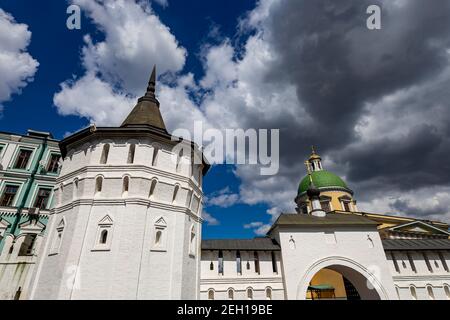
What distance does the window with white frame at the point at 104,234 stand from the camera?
11562 mm

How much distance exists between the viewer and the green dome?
3938 cm

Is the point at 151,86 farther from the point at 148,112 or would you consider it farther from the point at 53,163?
the point at 53,163

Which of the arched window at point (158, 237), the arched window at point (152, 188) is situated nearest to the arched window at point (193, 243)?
the arched window at point (158, 237)

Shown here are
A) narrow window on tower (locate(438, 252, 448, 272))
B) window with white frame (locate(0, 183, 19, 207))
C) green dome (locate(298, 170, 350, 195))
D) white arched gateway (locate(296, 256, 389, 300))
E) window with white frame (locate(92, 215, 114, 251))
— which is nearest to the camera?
window with white frame (locate(92, 215, 114, 251))

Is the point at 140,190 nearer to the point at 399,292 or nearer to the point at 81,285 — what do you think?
the point at 81,285

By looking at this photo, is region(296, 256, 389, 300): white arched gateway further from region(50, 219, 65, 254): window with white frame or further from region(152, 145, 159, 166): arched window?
region(50, 219, 65, 254): window with white frame

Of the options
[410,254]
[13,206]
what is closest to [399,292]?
[410,254]

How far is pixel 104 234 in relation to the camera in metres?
12.1

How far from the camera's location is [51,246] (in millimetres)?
12469

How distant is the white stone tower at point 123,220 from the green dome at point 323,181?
2937 centimetres

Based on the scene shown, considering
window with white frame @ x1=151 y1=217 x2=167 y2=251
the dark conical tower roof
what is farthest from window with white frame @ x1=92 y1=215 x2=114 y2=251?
the dark conical tower roof

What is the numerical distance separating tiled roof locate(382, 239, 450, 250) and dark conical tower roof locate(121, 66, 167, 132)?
22891mm

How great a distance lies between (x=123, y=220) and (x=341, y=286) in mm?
25750
